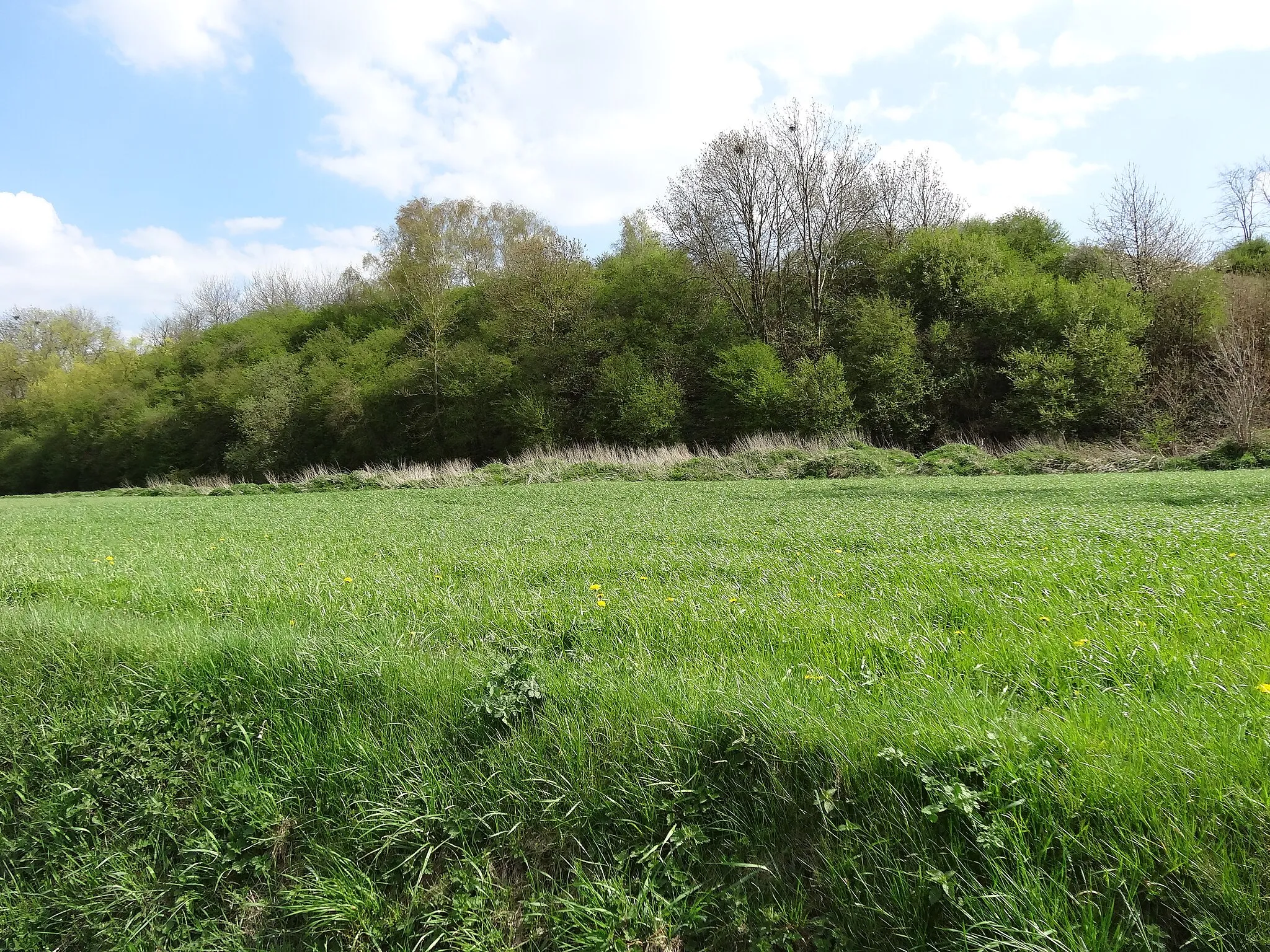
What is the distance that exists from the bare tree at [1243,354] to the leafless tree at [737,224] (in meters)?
18.8

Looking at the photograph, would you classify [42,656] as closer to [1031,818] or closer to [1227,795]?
[1031,818]

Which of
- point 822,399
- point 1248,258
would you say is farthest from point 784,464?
point 1248,258

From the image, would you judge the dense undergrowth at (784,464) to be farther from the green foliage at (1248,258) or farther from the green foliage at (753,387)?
the green foliage at (1248,258)

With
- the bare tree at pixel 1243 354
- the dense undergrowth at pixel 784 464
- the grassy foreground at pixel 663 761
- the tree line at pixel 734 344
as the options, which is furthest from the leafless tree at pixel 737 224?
the grassy foreground at pixel 663 761

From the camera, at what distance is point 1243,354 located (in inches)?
977

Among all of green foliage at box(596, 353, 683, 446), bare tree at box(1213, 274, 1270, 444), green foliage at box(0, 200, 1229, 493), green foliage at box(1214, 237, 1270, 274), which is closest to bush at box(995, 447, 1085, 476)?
bare tree at box(1213, 274, 1270, 444)

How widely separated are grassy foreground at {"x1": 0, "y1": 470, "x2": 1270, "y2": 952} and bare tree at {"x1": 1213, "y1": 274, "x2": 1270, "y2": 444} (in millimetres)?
22423

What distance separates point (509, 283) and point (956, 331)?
1015 inches

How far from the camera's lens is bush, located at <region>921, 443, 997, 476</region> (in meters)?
21.4

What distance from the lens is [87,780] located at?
A: 9.82ft

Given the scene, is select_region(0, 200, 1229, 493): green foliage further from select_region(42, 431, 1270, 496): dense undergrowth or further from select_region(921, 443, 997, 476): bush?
select_region(921, 443, 997, 476): bush

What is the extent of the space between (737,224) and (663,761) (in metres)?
36.8

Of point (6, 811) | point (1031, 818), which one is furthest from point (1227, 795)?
point (6, 811)

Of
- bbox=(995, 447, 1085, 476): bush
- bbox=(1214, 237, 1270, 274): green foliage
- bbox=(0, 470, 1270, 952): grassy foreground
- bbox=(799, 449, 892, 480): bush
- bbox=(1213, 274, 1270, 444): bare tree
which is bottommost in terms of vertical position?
bbox=(995, 447, 1085, 476): bush
